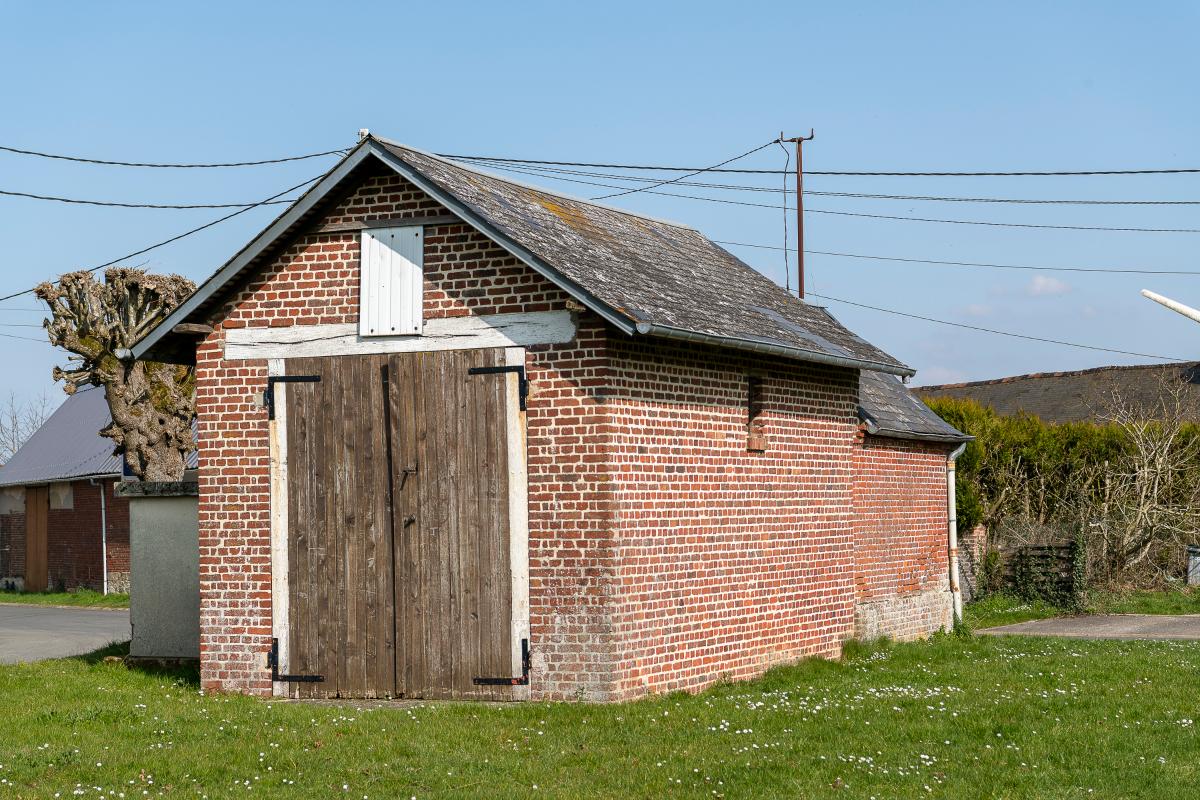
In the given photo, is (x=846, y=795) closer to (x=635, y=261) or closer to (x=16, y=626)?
(x=635, y=261)

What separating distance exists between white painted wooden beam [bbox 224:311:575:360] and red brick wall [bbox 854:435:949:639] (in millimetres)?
6625

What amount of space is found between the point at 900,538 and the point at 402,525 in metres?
8.61

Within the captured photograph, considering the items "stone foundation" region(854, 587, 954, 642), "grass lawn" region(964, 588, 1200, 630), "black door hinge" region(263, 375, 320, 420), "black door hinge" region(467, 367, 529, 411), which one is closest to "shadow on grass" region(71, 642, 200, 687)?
"black door hinge" region(263, 375, 320, 420)

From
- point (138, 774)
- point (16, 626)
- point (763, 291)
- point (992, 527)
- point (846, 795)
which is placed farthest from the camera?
point (992, 527)

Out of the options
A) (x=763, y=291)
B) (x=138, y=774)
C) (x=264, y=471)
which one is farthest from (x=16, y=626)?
(x=138, y=774)

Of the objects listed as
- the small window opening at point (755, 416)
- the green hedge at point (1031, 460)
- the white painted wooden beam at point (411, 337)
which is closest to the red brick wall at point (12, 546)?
the green hedge at point (1031, 460)

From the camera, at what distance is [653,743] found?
10.1m

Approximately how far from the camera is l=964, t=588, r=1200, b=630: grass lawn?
75.1ft

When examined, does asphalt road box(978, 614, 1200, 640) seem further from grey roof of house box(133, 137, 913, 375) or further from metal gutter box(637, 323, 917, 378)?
grey roof of house box(133, 137, 913, 375)

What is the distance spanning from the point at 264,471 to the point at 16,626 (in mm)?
13995

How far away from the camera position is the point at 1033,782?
880cm

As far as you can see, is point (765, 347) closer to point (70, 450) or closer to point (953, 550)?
point (953, 550)

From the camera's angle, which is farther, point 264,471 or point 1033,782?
point 264,471

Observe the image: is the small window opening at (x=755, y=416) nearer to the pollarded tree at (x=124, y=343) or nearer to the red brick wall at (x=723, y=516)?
the red brick wall at (x=723, y=516)
